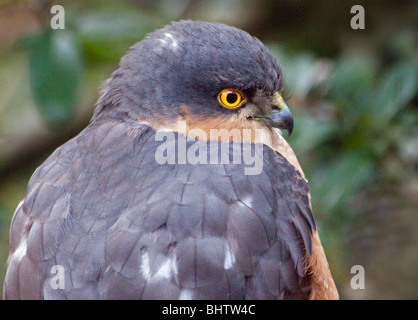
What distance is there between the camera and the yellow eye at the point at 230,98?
375 centimetres

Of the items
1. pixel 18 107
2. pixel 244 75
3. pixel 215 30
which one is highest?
pixel 18 107

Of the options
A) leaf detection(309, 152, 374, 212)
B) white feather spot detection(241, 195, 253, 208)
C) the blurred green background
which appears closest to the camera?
white feather spot detection(241, 195, 253, 208)

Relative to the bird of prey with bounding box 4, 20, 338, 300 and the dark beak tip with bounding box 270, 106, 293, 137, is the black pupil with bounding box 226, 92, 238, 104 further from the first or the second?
the dark beak tip with bounding box 270, 106, 293, 137

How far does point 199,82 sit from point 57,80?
1583 millimetres

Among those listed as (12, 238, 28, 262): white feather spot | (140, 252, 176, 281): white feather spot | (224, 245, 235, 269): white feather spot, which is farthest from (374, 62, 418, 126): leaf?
(12, 238, 28, 262): white feather spot

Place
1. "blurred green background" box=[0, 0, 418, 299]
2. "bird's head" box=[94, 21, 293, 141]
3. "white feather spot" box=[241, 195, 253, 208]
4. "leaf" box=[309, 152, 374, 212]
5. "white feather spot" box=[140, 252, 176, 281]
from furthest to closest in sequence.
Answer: "blurred green background" box=[0, 0, 418, 299], "leaf" box=[309, 152, 374, 212], "bird's head" box=[94, 21, 293, 141], "white feather spot" box=[241, 195, 253, 208], "white feather spot" box=[140, 252, 176, 281]

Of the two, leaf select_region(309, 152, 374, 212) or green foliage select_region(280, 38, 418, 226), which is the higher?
green foliage select_region(280, 38, 418, 226)

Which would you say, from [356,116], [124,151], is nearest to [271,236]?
[124,151]

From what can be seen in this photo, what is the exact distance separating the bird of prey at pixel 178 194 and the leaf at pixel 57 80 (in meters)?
0.96

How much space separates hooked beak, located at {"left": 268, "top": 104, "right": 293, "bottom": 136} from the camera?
154 inches

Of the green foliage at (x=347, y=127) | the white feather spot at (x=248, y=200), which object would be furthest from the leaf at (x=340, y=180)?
the white feather spot at (x=248, y=200)

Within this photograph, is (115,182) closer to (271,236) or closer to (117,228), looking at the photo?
(117,228)

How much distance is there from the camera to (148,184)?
326cm
